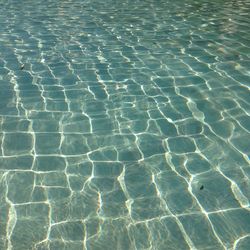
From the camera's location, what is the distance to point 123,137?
6199 mm

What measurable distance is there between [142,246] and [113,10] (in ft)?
38.6

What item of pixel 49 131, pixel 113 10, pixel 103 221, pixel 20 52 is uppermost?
pixel 103 221

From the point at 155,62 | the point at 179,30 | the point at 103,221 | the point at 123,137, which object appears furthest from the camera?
the point at 179,30

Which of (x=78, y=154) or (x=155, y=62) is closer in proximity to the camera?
(x=78, y=154)

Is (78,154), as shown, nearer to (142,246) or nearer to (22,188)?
(22,188)

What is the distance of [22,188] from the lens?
5.02m

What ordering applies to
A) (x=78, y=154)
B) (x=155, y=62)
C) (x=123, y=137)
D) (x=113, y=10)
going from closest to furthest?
(x=78, y=154) < (x=123, y=137) < (x=155, y=62) < (x=113, y=10)

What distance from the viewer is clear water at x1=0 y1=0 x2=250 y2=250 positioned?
4426 mm

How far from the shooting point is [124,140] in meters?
6.12

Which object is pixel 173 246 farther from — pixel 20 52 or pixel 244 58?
pixel 20 52

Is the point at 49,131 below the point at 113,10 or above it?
above

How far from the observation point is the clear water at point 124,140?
14.5 feet

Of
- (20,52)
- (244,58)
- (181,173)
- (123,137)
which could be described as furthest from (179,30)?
(181,173)

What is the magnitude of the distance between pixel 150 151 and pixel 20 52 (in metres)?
5.31
